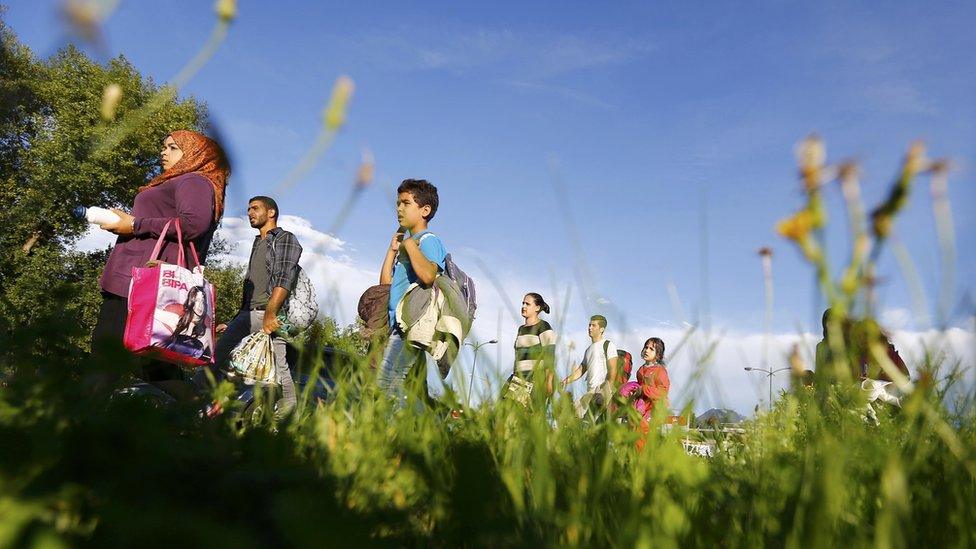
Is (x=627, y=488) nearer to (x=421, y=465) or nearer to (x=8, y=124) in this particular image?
(x=421, y=465)

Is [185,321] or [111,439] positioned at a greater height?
[185,321]

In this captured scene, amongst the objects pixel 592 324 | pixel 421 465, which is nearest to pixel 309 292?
pixel 592 324

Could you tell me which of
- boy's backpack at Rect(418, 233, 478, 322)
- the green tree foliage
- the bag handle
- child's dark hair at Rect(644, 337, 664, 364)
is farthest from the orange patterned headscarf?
the green tree foliage

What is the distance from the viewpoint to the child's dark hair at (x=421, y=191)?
4.94 m

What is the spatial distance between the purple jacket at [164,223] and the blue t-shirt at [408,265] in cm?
114

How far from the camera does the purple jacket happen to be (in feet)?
13.4

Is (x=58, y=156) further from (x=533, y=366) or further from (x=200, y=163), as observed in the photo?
(x=533, y=366)

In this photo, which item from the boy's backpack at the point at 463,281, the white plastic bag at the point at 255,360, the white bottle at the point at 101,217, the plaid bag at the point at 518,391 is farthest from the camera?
the white plastic bag at the point at 255,360

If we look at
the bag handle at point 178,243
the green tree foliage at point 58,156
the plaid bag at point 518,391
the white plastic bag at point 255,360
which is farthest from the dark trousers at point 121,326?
the green tree foliage at point 58,156

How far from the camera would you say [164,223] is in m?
4.11

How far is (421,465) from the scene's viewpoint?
1.66 m

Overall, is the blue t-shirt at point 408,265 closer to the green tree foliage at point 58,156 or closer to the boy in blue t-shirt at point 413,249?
the boy in blue t-shirt at point 413,249

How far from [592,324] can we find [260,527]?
828cm

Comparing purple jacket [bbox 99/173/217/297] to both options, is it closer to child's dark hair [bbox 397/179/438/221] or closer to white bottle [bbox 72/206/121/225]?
white bottle [bbox 72/206/121/225]
